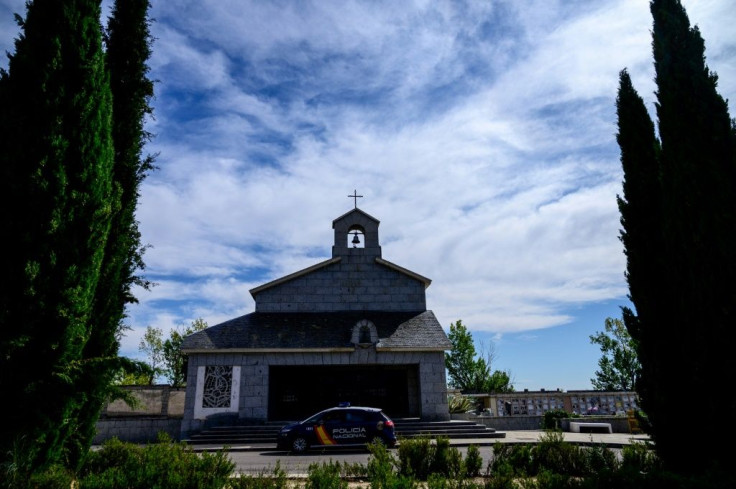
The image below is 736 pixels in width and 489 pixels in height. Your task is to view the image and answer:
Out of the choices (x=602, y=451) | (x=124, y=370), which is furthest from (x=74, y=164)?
(x=602, y=451)

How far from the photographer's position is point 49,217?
5.87 metres

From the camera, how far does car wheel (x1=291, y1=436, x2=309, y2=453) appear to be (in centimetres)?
1478

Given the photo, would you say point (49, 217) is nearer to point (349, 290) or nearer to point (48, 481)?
point (48, 481)

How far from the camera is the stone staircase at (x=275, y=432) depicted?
677 inches

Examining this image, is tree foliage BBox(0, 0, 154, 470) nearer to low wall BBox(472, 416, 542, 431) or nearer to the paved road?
the paved road

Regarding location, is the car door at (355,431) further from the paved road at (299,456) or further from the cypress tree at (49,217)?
the cypress tree at (49,217)

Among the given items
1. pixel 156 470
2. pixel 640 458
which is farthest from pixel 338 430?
pixel 640 458

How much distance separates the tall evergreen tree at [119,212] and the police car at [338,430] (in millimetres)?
8634

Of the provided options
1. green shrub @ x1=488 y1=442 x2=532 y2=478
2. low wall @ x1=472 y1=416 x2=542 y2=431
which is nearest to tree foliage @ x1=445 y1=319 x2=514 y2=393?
low wall @ x1=472 y1=416 x2=542 y2=431

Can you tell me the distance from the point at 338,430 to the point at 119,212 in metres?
10.8

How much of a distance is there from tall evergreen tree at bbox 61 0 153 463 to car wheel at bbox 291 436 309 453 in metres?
8.63

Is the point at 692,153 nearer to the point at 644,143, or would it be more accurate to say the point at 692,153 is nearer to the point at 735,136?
the point at 735,136

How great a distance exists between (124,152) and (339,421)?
11.3 m

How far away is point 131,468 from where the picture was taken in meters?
6.52
